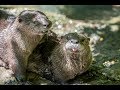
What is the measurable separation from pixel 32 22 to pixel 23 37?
230mm

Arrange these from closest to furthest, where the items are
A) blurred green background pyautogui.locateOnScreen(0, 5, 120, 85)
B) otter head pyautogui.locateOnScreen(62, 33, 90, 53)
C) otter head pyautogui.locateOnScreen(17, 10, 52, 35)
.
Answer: otter head pyautogui.locateOnScreen(62, 33, 90, 53), otter head pyautogui.locateOnScreen(17, 10, 52, 35), blurred green background pyautogui.locateOnScreen(0, 5, 120, 85)

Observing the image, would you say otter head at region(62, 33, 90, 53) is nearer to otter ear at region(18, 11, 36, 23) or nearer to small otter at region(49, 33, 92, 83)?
small otter at region(49, 33, 92, 83)

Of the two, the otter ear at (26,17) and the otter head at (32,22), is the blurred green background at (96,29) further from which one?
the otter ear at (26,17)

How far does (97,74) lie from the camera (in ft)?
20.1

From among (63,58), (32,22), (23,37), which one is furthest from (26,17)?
(63,58)

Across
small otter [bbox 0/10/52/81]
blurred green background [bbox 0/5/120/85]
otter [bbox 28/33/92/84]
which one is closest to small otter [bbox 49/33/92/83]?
otter [bbox 28/33/92/84]

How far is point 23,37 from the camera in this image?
5.71 meters

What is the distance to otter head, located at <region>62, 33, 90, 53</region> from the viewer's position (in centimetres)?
543

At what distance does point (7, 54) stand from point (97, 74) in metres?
1.26

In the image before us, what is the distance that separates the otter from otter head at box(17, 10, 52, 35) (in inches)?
13.4

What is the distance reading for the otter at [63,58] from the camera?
552 centimetres

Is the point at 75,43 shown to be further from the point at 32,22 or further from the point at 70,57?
the point at 32,22

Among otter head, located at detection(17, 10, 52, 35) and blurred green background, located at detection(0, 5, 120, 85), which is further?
blurred green background, located at detection(0, 5, 120, 85)
